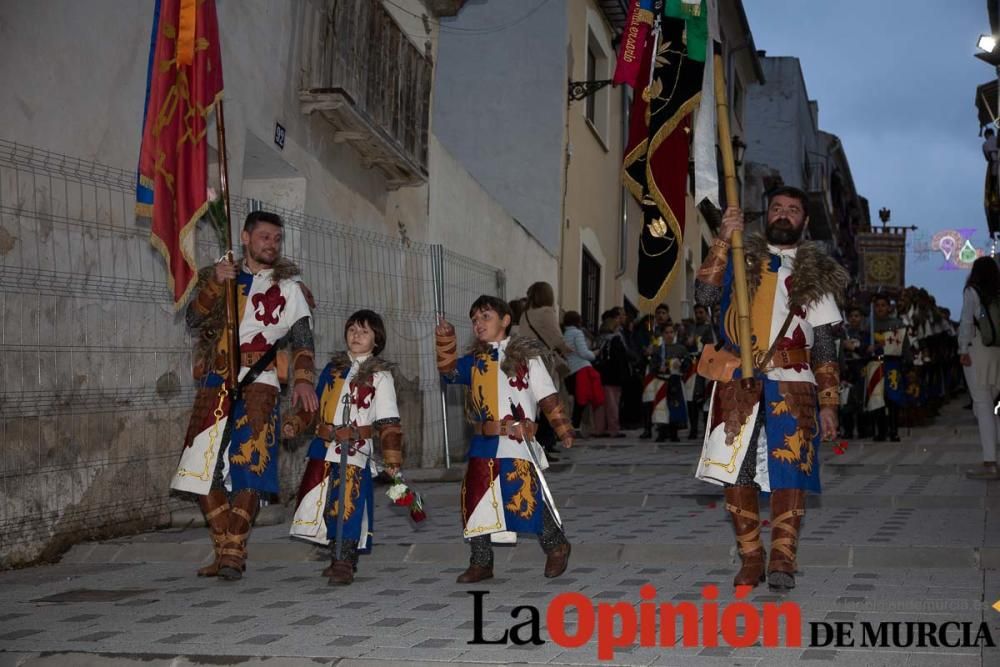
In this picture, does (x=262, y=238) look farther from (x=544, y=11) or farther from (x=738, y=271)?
(x=544, y=11)

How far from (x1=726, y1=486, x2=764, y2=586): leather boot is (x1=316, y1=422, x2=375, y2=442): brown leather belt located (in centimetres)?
200

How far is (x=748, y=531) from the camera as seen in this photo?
258 inches

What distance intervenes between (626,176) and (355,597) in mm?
2721

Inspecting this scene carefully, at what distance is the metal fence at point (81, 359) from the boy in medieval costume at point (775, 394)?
12.5 feet

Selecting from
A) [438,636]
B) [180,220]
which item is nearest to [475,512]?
[438,636]

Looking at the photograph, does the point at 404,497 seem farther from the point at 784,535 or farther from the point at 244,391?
the point at 784,535

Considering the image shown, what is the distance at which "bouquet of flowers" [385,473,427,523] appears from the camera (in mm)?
7004

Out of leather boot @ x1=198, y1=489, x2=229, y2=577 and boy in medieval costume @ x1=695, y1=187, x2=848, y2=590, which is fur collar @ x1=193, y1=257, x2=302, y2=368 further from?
boy in medieval costume @ x1=695, y1=187, x2=848, y2=590

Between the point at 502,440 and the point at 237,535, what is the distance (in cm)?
151

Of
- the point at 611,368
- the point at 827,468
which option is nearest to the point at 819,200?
the point at 611,368

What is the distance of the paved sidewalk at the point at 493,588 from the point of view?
5.11m

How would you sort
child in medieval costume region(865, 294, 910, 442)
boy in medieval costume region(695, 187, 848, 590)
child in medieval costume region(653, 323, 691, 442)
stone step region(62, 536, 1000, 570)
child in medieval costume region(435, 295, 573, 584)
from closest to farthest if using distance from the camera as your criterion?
boy in medieval costume region(695, 187, 848, 590) → child in medieval costume region(435, 295, 573, 584) → stone step region(62, 536, 1000, 570) → child in medieval costume region(865, 294, 910, 442) → child in medieval costume region(653, 323, 691, 442)

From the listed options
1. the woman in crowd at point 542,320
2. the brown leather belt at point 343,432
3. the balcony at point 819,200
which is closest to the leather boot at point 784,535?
the brown leather belt at point 343,432

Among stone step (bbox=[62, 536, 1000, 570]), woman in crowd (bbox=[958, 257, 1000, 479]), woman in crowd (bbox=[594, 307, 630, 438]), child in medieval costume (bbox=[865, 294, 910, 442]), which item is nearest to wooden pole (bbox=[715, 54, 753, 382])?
stone step (bbox=[62, 536, 1000, 570])
